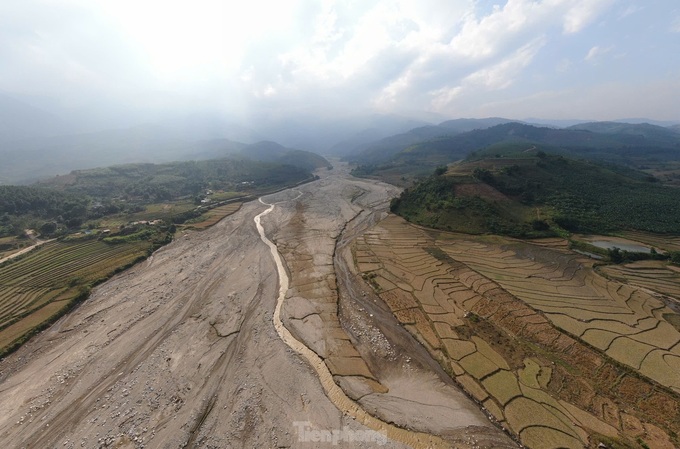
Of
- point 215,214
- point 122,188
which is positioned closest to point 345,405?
point 215,214

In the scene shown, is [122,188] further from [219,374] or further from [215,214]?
[219,374]

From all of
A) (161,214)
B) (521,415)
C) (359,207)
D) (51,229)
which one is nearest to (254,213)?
(161,214)

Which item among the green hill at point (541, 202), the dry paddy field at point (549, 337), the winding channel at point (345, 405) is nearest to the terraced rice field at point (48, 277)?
the winding channel at point (345, 405)

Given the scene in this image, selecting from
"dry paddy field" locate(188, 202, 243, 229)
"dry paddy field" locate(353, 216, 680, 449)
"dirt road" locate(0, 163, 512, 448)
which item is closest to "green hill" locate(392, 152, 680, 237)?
"dry paddy field" locate(353, 216, 680, 449)

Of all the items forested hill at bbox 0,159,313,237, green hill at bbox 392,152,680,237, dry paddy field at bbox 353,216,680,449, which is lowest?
dry paddy field at bbox 353,216,680,449

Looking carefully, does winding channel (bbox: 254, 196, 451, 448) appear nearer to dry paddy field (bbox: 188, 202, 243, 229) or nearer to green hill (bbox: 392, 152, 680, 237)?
green hill (bbox: 392, 152, 680, 237)

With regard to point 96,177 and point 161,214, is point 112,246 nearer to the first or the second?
point 161,214
